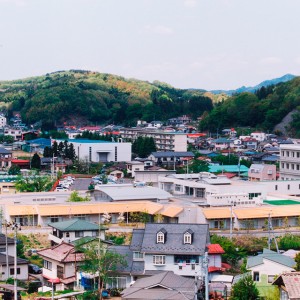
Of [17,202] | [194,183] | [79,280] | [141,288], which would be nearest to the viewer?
[141,288]

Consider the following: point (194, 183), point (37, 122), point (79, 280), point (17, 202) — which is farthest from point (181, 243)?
point (37, 122)

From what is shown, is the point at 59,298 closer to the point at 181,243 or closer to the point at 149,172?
the point at 181,243

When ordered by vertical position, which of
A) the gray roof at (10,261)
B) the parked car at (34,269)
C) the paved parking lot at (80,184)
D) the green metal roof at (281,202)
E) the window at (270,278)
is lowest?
the parked car at (34,269)

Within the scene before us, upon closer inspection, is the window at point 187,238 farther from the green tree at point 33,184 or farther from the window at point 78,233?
the green tree at point 33,184

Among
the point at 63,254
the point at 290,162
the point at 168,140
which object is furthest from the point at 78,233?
the point at 168,140

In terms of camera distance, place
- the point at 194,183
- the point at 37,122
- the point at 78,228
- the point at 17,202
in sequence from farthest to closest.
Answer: the point at 37,122, the point at 194,183, the point at 17,202, the point at 78,228

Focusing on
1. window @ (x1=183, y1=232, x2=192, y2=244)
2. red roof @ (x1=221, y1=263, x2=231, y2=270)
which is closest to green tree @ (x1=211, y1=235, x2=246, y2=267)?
red roof @ (x1=221, y1=263, x2=231, y2=270)

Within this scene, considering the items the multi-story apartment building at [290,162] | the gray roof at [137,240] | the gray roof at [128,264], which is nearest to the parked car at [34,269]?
the gray roof at [128,264]
